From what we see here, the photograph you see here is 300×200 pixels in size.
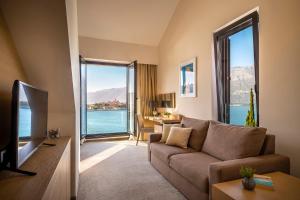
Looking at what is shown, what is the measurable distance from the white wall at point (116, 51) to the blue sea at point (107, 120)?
6.70ft

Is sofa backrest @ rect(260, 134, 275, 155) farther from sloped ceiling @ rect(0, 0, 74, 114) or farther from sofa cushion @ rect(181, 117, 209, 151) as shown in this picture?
sloped ceiling @ rect(0, 0, 74, 114)

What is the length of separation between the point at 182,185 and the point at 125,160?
168cm

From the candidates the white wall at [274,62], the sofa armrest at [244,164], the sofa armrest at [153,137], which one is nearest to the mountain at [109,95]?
the sofa armrest at [153,137]

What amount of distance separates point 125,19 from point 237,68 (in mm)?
3256

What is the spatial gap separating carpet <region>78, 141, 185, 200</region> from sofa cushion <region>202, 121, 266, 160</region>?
763mm

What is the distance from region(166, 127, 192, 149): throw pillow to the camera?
3.04 metres

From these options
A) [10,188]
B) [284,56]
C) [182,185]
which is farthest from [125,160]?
[284,56]

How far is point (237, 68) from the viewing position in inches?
127

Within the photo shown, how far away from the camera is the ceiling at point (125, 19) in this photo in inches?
179

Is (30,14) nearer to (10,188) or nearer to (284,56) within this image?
(10,188)

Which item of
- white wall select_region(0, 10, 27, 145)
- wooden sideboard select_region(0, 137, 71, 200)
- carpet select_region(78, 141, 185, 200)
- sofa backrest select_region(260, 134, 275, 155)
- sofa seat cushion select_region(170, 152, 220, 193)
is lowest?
carpet select_region(78, 141, 185, 200)

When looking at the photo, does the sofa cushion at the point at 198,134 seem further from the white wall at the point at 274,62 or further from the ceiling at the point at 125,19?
the ceiling at the point at 125,19

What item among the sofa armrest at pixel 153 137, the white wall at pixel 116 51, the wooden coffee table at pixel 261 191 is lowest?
the wooden coffee table at pixel 261 191

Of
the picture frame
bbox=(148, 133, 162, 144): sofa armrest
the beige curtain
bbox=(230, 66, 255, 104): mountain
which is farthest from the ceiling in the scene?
bbox=(148, 133, 162, 144): sofa armrest
